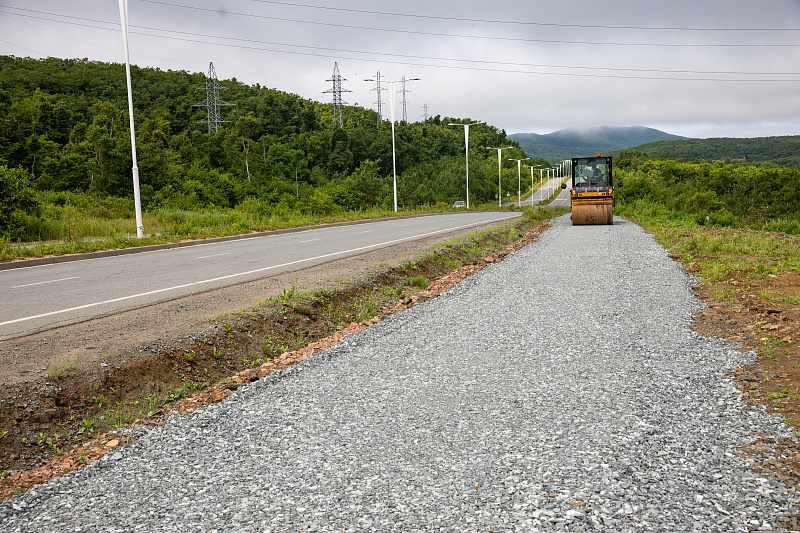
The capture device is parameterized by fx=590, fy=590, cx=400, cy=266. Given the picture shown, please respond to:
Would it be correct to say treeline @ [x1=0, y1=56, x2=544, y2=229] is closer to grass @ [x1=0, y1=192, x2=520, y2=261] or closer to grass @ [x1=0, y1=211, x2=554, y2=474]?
grass @ [x1=0, y1=192, x2=520, y2=261]

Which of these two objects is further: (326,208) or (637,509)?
(326,208)

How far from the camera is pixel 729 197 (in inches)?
2854

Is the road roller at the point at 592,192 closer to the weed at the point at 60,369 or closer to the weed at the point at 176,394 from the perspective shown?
the weed at the point at 176,394

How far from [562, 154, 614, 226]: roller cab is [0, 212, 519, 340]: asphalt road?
48.1 ft

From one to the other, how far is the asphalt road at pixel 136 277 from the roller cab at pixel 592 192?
14676 mm

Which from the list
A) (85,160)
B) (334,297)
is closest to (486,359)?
(334,297)

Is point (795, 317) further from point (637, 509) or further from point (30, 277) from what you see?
point (30, 277)

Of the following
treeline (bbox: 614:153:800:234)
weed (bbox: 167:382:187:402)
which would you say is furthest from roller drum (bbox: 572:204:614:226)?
weed (bbox: 167:382:187:402)

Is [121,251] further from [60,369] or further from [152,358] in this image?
[60,369]

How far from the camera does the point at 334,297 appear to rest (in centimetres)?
1079

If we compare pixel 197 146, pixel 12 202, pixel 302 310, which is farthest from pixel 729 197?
pixel 302 310

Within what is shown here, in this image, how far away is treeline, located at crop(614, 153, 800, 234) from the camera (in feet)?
135

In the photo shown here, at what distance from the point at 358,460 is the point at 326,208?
50341mm

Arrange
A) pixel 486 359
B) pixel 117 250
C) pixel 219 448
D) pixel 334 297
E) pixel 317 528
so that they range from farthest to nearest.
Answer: pixel 117 250 → pixel 334 297 → pixel 486 359 → pixel 219 448 → pixel 317 528
